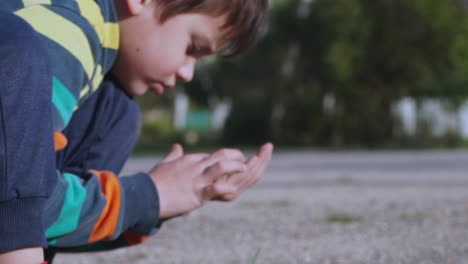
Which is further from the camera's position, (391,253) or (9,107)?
(391,253)

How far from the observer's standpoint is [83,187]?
1411 millimetres

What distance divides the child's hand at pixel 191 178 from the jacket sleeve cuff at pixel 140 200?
14 mm

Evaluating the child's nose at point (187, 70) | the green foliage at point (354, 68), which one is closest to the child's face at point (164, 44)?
the child's nose at point (187, 70)

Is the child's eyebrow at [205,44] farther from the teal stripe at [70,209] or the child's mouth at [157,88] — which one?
the teal stripe at [70,209]

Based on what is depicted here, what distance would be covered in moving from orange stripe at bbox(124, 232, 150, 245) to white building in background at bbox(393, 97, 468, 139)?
14.3 metres

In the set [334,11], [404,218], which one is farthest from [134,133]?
[334,11]

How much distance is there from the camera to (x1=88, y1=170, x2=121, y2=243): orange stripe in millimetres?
1436

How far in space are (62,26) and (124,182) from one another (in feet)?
1.03

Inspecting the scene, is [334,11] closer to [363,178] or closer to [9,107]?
[363,178]

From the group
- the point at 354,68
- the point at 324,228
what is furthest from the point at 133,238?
the point at 354,68

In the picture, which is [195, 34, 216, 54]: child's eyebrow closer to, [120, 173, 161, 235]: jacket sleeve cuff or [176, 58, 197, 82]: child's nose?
[176, 58, 197, 82]: child's nose

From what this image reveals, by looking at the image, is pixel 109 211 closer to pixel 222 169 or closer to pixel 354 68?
pixel 222 169

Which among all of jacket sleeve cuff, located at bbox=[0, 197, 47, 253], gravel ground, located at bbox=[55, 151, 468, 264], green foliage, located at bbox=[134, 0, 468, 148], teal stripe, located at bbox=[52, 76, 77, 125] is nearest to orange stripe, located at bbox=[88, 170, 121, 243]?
teal stripe, located at bbox=[52, 76, 77, 125]

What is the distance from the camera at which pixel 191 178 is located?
1500mm
